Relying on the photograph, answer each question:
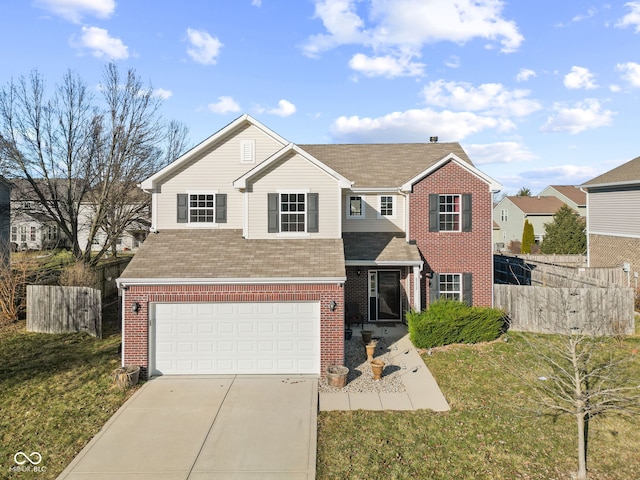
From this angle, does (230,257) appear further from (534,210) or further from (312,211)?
(534,210)

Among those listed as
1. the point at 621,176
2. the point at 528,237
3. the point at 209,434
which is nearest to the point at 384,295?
the point at 209,434

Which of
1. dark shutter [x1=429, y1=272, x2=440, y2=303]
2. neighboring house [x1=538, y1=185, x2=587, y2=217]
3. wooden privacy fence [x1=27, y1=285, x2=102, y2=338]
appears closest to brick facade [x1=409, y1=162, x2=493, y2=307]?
dark shutter [x1=429, y1=272, x2=440, y2=303]

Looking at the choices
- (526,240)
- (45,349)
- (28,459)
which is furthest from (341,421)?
(526,240)

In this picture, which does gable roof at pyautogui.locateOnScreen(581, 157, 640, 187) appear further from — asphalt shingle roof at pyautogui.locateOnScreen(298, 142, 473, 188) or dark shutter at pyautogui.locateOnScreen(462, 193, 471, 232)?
dark shutter at pyautogui.locateOnScreen(462, 193, 471, 232)

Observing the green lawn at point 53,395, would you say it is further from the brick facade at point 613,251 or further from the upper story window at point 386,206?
the brick facade at point 613,251

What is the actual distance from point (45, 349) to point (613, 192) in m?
30.3

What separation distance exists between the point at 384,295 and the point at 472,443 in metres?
9.25

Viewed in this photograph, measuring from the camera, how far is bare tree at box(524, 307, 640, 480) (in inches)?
281

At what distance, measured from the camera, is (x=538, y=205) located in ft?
162

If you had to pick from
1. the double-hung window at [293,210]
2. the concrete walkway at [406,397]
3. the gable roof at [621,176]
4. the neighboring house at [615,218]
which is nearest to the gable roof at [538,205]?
the neighboring house at [615,218]

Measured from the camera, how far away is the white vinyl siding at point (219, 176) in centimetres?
1559

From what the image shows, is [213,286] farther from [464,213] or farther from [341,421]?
[464,213]

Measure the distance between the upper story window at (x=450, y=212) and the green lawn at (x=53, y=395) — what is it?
12869 millimetres

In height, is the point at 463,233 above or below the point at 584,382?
above
